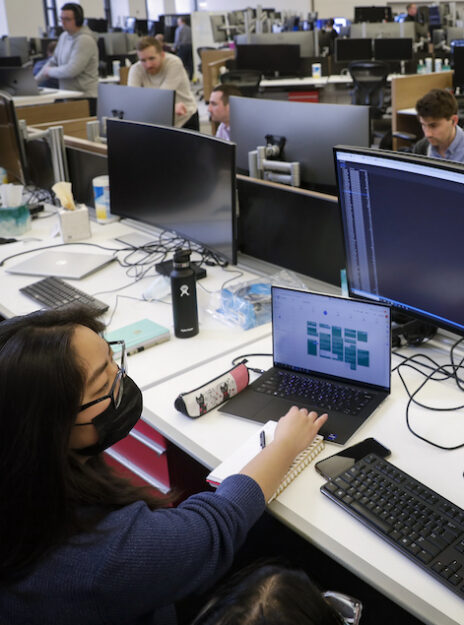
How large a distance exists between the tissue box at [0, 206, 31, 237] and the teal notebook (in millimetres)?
1066

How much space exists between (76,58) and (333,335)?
4930 millimetres

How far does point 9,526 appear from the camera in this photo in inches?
32.7

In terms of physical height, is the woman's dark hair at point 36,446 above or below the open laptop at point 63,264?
above

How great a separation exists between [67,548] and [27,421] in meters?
0.17

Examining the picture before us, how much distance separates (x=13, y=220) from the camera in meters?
2.52

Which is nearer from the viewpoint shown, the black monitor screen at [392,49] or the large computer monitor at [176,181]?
the large computer monitor at [176,181]

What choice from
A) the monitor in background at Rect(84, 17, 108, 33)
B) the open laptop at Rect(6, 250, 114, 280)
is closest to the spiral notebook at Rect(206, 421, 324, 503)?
the open laptop at Rect(6, 250, 114, 280)

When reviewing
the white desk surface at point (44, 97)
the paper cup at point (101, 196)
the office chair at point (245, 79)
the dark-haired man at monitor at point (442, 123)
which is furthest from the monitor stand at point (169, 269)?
the office chair at point (245, 79)

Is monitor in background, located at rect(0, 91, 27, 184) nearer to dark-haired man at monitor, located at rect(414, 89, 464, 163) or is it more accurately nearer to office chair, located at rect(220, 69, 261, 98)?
dark-haired man at monitor, located at rect(414, 89, 464, 163)

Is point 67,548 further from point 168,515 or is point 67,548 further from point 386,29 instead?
point 386,29

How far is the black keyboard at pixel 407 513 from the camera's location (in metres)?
0.92

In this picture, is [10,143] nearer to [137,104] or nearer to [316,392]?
[137,104]

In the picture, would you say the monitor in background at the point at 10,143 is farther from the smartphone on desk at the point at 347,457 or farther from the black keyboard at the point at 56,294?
the smartphone on desk at the point at 347,457

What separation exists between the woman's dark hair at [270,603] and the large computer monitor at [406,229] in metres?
0.72
